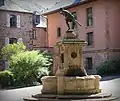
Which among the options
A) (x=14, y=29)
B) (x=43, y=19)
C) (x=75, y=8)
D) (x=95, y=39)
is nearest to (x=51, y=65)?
(x=95, y=39)

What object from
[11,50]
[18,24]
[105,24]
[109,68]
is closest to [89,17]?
[105,24]

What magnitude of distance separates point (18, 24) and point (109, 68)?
11434 millimetres

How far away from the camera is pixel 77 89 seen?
1114cm

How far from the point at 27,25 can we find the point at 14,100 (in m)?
21.3

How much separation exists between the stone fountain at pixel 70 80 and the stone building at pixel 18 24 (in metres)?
18.2

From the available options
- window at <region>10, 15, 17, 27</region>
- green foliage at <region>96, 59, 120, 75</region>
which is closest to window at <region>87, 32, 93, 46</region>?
green foliage at <region>96, 59, 120, 75</region>

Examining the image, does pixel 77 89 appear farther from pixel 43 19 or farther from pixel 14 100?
pixel 43 19

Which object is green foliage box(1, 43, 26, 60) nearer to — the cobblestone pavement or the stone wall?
the stone wall

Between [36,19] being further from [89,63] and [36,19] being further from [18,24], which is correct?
[89,63]

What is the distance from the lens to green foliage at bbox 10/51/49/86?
792 inches

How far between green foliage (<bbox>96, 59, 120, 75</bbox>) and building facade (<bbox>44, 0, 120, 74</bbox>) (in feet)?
2.94

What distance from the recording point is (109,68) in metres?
23.2

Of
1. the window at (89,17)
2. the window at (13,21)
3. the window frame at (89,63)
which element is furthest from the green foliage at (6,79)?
the window at (13,21)

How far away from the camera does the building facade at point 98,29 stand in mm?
24922
